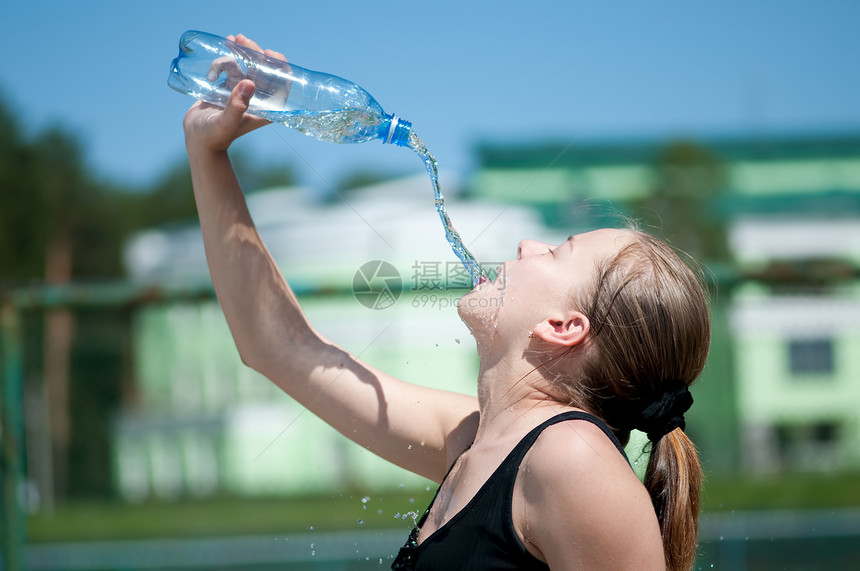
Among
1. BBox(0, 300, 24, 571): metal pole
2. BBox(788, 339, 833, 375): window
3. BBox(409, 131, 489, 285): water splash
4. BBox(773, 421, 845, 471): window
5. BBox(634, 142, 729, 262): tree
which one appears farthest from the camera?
BBox(634, 142, 729, 262): tree

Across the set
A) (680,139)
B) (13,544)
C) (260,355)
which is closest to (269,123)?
(260,355)

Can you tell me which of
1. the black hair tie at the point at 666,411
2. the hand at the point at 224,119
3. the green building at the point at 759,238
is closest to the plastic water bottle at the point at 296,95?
the hand at the point at 224,119

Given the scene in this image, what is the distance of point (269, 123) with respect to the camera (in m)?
1.84

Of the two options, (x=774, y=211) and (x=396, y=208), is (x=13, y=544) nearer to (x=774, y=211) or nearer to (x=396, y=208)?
(x=396, y=208)

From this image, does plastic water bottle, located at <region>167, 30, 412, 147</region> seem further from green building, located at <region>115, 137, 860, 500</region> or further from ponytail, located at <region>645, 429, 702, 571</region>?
green building, located at <region>115, 137, 860, 500</region>

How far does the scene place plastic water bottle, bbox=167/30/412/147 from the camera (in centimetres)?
199

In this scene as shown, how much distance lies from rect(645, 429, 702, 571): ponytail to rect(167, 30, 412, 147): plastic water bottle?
3.06 ft

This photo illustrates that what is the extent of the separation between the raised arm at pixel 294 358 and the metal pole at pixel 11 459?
2067 mm

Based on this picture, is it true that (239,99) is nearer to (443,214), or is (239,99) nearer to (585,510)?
(443,214)

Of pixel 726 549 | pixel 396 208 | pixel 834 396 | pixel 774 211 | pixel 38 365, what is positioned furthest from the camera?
pixel 774 211

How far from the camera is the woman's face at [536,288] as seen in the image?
1.58 m

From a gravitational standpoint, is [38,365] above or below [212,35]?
below

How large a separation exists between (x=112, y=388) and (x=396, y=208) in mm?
7899

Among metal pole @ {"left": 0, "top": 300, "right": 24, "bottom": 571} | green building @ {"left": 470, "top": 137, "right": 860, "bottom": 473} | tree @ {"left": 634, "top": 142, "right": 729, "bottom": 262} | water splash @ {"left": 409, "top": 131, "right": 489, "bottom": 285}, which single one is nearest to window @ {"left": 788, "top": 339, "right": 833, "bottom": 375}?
green building @ {"left": 470, "top": 137, "right": 860, "bottom": 473}
